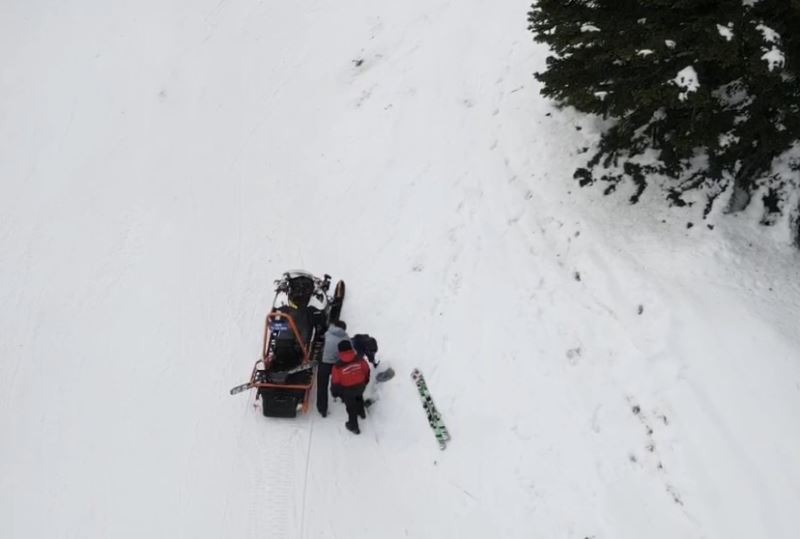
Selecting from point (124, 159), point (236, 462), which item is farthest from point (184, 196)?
point (236, 462)

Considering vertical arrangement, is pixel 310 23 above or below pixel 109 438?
above

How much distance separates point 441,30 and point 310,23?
634cm

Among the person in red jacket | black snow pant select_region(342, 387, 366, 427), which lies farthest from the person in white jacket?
black snow pant select_region(342, 387, 366, 427)

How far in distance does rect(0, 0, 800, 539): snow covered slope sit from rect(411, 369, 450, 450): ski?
0.13 meters

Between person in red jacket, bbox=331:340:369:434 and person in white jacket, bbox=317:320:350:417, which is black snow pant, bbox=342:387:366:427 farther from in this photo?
person in white jacket, bbox=317:320:350:417

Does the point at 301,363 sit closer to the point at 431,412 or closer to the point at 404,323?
the point at 404,323

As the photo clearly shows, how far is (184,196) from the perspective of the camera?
15.6m

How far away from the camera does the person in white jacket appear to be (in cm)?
915

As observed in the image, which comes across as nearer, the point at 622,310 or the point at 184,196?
the point at 622,310

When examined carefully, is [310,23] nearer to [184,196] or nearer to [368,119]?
[368,119]

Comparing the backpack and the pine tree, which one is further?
the backpack

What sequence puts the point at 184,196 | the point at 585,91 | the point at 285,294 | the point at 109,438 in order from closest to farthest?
the point at 585,91 → the point at 109,438 → the point at 285,294 → the point at 184,196

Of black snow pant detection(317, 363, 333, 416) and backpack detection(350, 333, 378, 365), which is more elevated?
backpack detection(350, 333, 378, 365)

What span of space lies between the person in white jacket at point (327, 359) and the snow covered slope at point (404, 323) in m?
0.42
